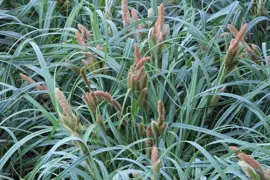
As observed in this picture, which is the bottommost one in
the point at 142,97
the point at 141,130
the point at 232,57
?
the point at 141,130

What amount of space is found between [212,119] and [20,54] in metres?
0.86

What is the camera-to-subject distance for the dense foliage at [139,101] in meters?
1.94

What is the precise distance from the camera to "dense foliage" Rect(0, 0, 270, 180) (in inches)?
76.5

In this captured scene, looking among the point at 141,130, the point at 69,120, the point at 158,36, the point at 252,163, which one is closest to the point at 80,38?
the point at 158,36

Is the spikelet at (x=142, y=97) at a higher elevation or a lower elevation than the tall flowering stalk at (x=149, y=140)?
higher

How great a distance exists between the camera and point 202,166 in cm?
192

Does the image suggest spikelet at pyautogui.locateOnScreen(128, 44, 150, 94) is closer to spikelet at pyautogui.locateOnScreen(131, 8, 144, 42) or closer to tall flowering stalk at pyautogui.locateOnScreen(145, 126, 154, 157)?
tall flowering stalk at pyautogui.locateOnScreen(145, 126, 154, 157)

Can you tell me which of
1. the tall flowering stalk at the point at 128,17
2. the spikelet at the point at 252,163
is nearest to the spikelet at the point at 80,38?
the tall flowering stalk at the point at 128,17

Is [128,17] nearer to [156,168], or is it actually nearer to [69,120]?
[69,120]

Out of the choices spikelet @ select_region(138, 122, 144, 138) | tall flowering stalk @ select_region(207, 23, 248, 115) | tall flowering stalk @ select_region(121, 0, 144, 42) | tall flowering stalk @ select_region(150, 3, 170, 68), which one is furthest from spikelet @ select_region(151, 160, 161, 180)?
tall flowering stalk @ select_region(121, 0, 144, 42)

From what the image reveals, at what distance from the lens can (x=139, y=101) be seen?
207 cm

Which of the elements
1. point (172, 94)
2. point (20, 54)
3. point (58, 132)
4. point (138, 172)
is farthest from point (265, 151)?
point (20, 54)

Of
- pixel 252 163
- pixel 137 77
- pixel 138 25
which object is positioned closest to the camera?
pixel 252 163

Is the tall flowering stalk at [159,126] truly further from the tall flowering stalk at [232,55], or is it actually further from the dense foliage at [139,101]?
the tall flowering stalk at [232,55]
